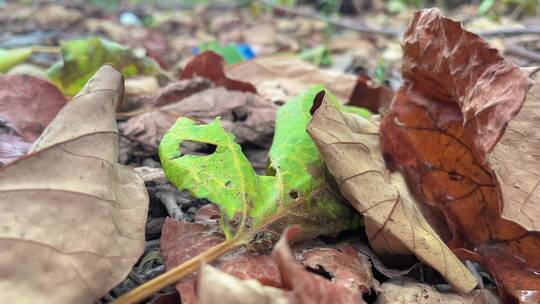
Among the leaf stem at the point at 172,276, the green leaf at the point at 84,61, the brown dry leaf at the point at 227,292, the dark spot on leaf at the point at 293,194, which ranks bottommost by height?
the green leaf at the point at 84,61

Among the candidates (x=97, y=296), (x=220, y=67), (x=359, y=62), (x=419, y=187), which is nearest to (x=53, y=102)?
(x=220, y=67)

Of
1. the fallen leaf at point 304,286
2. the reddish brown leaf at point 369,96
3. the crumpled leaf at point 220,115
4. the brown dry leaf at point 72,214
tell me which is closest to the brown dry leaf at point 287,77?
the reddish brown leaf at point 369,96

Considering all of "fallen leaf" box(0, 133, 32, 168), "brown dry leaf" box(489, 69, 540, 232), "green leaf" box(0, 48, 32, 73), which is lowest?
"green leaf" box(0, 48, 32, 73)

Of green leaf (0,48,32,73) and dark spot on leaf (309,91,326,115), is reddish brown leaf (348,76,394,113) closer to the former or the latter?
dark spot on leaf (309,91,326,115)

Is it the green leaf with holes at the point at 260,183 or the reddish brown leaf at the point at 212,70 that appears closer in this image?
the green leaf with holes at the point at 260,183

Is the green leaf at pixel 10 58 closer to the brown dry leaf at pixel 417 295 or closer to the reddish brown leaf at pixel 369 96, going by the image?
the reddish brown leaf at pixel 369 96

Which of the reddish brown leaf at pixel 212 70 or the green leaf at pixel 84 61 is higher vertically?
the reddish brown leaf at pixel 212 70

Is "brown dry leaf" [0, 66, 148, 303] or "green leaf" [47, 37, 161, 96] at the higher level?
"brown dry leaf" [0, 66, 148, 303]

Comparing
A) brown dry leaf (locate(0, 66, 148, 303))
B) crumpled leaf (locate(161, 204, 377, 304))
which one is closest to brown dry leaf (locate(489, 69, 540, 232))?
crumpled leaf (locate(161, 204, 377, 304))
